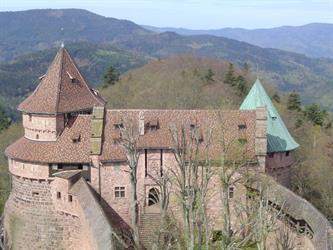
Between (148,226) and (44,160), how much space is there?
9288mm

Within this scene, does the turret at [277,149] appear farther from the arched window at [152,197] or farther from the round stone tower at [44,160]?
the round stone tower at [44,160]

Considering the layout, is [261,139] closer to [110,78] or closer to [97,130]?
[97,130]

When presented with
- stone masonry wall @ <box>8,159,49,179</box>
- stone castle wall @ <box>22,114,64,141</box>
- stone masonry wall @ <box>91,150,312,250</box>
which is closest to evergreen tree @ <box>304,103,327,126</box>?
stone masonry wall @ <box>91,150,312,250</box>

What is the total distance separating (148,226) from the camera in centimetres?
4288

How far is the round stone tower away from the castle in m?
0.08

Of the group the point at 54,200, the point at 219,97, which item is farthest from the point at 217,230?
the point at 219,97

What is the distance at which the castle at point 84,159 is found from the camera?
42688mm

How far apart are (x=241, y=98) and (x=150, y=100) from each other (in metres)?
14.9

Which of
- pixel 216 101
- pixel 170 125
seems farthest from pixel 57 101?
pixel 216 101

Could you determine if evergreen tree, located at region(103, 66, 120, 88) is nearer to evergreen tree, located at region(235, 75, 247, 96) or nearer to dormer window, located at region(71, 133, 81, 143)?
evergreen tree, located at region(235, 75, 247, 96)

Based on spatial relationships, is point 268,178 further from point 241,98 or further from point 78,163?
point 241,98

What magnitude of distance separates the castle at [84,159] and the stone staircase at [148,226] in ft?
0.27

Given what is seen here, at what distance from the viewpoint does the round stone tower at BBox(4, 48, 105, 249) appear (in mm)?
43062

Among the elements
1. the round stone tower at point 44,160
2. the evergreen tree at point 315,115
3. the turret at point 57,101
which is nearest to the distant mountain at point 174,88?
the evergreen tree at point 315,115
